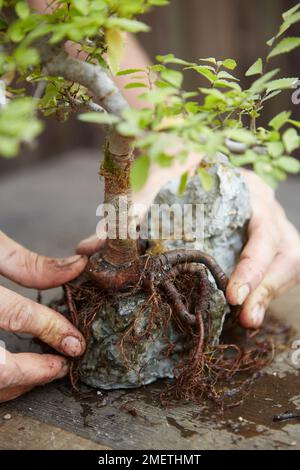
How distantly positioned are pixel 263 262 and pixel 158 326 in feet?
1.03

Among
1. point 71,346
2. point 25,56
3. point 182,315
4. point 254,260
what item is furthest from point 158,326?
point 25,56

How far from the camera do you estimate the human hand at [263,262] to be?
1351 mm

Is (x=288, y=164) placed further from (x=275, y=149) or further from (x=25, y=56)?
A: (x=25, y=56)

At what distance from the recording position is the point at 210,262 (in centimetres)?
130

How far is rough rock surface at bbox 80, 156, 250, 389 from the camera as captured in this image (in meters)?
1.25

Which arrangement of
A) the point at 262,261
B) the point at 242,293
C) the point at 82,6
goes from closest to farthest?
the point at 82,6
the point at 242,293
the point at 262,261

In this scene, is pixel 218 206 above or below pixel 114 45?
below

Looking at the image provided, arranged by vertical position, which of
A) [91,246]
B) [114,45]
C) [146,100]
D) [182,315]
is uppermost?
[114,45]

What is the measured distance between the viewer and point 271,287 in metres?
1.48

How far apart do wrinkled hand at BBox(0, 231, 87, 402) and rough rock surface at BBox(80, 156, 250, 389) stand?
0.05 meters

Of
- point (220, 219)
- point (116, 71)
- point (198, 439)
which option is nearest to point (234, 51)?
point (220, 219)

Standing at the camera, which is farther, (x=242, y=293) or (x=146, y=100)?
(x=242, y=293)

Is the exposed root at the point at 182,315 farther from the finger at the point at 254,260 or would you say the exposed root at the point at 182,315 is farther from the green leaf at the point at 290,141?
the green leaf at the point at 290,141

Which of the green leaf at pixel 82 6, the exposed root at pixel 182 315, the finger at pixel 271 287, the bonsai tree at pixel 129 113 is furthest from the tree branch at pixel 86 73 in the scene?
the finger at pixel 271 287
